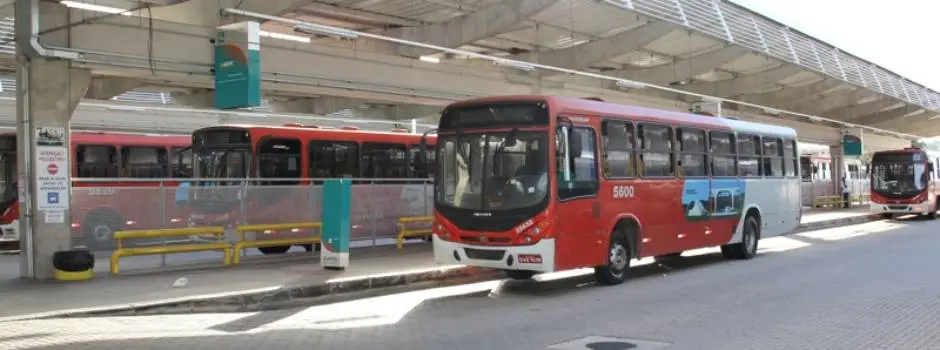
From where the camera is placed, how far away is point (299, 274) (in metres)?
14.2

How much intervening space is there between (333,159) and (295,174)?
3.75 feet

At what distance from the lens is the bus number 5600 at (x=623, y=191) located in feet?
43.6

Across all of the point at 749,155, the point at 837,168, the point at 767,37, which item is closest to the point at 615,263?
the point at 749,155

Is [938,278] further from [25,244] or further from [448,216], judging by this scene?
[25,244]

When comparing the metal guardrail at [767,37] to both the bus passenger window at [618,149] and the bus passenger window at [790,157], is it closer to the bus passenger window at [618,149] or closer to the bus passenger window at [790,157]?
the bus passenger window at [790,157]

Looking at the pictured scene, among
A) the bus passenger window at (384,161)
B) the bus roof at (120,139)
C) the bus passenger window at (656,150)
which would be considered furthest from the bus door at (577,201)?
the bus roof at (120,139)

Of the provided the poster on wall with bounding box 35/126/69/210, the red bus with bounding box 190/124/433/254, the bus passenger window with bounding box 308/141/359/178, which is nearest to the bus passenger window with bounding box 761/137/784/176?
the red bus with bounding box 190/124/433/254

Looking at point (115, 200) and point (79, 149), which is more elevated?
point (79, 149)

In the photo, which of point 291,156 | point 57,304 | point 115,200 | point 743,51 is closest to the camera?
point 57,304

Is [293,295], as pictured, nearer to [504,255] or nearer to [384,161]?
[504,255]

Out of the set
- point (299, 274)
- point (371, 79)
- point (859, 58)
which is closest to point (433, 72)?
point (371, 79)

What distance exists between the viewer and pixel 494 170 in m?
12.5

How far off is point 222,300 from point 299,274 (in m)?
2.68

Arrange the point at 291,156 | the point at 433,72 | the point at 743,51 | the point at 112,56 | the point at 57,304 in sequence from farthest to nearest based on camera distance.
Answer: the point at 743,51
the point at 433,72
the point at 291,156
the point at 112,56
the point at 57,304
